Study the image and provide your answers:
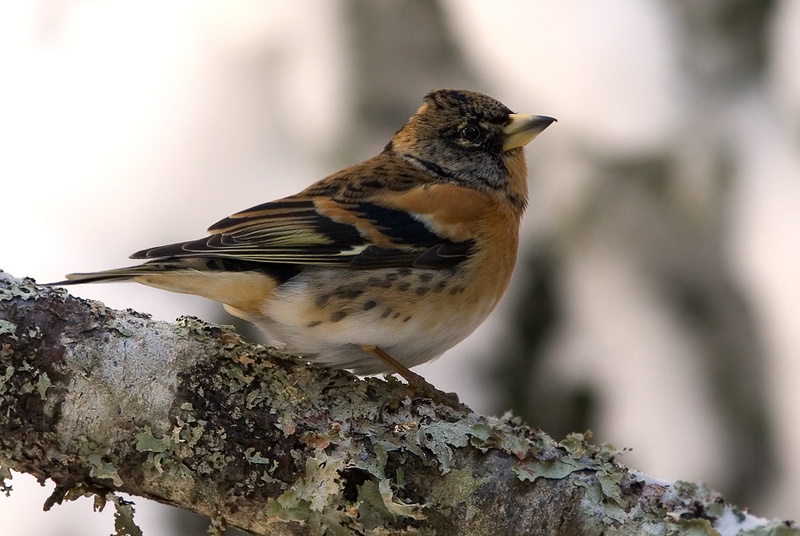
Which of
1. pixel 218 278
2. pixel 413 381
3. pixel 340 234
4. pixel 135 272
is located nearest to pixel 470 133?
pixel 340 234

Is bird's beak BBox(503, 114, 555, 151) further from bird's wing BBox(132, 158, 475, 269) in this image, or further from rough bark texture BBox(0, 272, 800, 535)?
rough bark texture BBox(0, 272, 800, 535)

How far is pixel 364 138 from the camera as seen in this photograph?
5.26 metres

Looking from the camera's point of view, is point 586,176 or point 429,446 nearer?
point 429,446

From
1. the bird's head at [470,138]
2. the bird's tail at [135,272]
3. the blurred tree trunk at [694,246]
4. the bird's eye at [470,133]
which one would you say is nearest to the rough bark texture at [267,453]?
the bird's tail at [135,272]

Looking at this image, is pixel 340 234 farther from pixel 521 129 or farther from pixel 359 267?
pixel 521 129

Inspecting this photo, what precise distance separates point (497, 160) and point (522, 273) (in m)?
1.27

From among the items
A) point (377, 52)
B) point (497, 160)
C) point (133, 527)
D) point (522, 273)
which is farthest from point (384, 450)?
point (377, 52)

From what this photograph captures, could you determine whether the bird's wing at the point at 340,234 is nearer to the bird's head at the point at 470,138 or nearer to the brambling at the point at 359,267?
the brambling at the point at 359,267

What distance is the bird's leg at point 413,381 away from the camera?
9.38ft

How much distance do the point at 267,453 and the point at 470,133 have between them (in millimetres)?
1835

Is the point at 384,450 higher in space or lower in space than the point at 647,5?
lower

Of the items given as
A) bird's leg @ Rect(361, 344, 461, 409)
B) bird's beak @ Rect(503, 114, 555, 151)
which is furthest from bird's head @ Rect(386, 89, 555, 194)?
bird's leg @ Rect(361, 344, 461, 409)

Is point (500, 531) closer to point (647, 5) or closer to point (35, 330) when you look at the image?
point (35, 330)

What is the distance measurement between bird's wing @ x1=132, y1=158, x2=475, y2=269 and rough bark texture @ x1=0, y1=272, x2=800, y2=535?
1.60 feet
